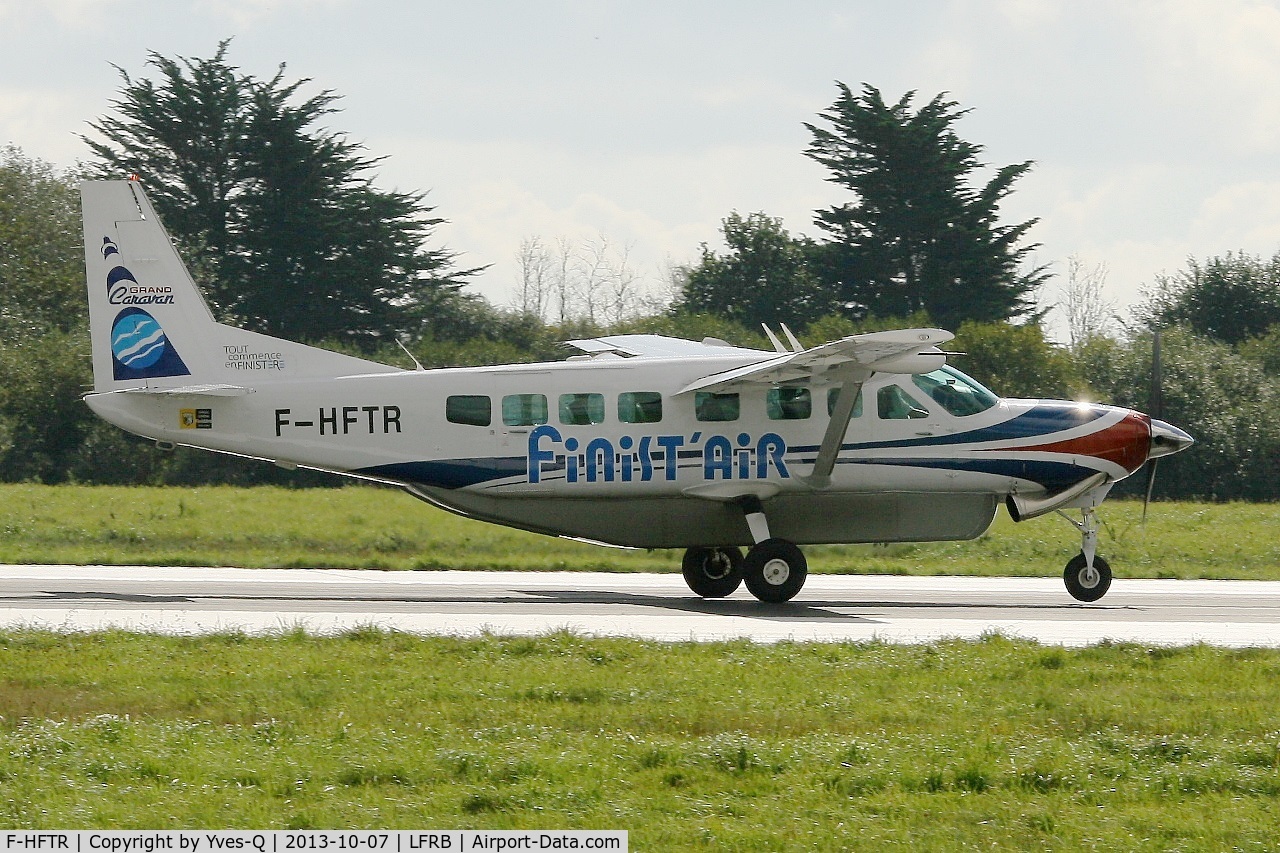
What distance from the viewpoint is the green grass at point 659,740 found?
7914mm

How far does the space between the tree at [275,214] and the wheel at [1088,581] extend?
34886mm

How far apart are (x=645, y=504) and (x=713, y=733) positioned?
9190 millimetres

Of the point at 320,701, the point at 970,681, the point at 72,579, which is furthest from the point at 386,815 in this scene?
the point at 72,579

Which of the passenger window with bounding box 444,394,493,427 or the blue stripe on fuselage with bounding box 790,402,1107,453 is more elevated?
the passenger window with bounding box 444,394,493,427

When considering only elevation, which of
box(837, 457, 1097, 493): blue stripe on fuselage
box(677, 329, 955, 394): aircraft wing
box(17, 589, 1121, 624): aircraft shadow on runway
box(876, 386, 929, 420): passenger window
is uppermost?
box(677, 329, 955, 394): aircraft wing

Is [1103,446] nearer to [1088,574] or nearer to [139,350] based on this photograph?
[1088,574]

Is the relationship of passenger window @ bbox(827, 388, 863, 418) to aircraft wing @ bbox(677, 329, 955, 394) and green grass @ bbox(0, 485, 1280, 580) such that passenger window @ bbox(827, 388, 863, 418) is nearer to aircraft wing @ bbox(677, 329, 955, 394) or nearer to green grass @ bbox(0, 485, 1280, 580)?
aircraft wing @ bbox(677, 329, 955, 394)

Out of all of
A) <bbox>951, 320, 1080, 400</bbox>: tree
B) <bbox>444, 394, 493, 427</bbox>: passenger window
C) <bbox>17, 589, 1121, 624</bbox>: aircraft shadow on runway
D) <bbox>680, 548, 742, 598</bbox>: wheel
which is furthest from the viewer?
<bbox>951, 320, 1080, 400</bbox>: tree

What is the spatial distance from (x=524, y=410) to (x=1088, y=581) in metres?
Answer: 7.90

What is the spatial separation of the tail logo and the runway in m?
2.89

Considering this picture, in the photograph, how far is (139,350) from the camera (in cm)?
1906

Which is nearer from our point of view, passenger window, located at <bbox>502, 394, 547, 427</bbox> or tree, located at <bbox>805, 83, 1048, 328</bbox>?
passenger window, located at <bbox>502, 394, 547, 427</bbox>

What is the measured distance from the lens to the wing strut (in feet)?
60.6
